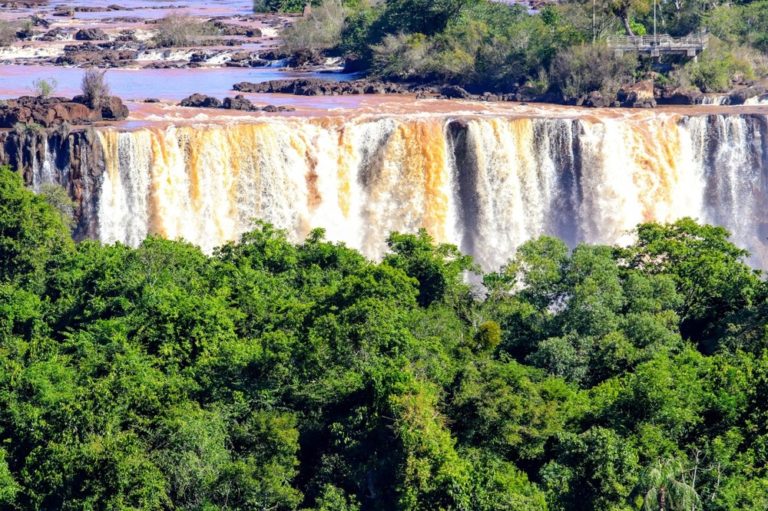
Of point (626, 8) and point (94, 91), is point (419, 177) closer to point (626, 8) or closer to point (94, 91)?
point (94, 91)

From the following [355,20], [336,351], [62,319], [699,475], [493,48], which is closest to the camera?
[699,475]

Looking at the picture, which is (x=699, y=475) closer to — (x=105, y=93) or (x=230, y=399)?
(x=230, y=399)

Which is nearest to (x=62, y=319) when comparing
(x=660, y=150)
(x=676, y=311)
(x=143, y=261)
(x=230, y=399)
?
(x=143, y=261)

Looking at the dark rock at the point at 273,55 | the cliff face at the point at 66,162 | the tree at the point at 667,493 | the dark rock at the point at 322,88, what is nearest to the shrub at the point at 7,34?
the dark rock at the point at 273,55

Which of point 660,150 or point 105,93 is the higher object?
point 105,93

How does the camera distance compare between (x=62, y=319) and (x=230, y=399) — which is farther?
(x=62, y=319)

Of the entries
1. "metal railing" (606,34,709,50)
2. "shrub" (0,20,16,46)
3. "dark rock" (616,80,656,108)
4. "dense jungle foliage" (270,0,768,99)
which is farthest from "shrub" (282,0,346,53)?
"dark rock" (616,80,656,108)

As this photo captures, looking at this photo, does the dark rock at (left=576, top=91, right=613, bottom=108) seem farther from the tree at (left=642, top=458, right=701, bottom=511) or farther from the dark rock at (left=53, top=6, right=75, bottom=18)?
the dark rock at (left=53, top=6, right=75, bottom=18)
